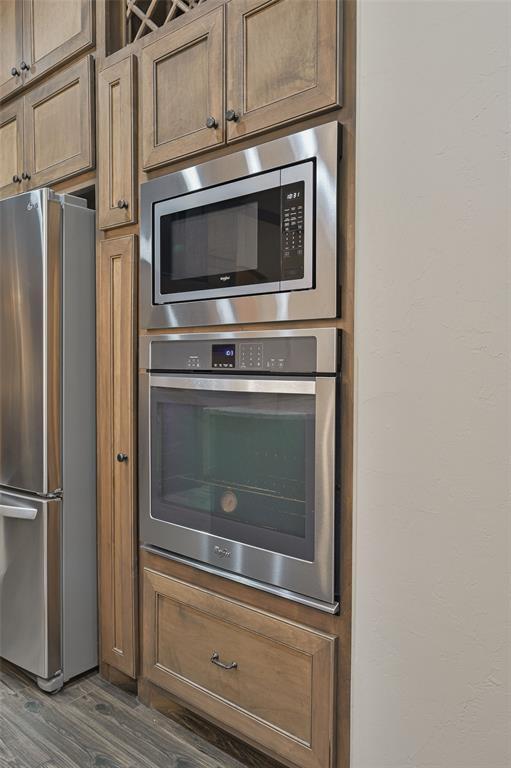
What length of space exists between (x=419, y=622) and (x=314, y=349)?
88 centimetres

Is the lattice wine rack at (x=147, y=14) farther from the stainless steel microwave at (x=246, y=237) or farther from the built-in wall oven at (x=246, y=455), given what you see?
the built-in wall oven at (x=246, y=455)

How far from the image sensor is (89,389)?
183cm

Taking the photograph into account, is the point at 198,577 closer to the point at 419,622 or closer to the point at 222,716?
the point at 222,716

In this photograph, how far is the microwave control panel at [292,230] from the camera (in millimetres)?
1247

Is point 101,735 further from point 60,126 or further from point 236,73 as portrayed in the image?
point 60,126

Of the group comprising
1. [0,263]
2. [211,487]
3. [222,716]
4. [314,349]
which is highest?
[0,263]

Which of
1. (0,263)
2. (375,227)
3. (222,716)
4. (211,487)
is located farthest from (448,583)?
(0,263)

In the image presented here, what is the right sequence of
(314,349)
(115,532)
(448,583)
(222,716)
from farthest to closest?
1. (115,532)
2. (222,716)
3. (314,349)
4. (448,583)

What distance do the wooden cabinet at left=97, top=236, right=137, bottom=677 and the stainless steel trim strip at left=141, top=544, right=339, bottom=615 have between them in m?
0.15

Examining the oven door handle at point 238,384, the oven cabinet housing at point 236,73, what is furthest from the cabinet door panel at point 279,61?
the oven door handle at point 238,384

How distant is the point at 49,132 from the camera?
6.37 feet

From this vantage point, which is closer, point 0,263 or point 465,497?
point 465,497

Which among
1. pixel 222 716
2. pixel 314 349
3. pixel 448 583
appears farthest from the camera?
pixel 222 716

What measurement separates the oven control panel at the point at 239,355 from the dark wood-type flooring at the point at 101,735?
107 centimetres
